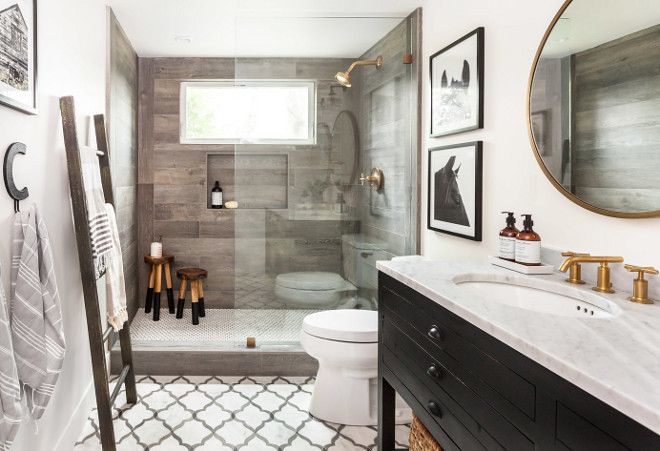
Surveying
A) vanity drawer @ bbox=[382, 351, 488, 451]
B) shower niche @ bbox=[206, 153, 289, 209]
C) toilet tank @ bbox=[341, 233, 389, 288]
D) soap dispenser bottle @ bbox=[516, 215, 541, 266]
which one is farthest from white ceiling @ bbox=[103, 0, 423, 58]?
vanity drawer @ bbox=[382, 351, 488, 451]

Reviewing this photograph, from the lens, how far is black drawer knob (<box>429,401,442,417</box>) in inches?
48.7

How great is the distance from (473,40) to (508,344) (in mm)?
1596

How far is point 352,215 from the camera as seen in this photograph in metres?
2.68

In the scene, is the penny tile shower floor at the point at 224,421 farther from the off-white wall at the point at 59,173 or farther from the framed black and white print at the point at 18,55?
the framed black and white print at the point at 18,55

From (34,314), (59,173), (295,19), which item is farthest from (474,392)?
(295,19)

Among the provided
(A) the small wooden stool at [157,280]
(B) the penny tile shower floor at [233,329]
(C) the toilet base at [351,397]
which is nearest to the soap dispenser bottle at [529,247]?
(C) the toilet base at [351,397]

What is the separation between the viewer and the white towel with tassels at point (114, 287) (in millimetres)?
2041

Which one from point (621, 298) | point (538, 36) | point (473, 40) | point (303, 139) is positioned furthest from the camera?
point (303, 139)

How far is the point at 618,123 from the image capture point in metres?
1.26

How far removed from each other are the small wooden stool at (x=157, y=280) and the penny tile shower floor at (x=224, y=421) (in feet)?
3.26

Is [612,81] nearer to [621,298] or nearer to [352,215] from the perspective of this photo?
[621,298]

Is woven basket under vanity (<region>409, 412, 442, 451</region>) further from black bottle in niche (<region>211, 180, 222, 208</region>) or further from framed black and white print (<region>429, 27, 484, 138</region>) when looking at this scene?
black bottle in niche (<region>211, 180, 222, 208</region>)

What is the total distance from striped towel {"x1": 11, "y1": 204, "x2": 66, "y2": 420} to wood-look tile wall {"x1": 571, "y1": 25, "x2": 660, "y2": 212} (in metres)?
1.79

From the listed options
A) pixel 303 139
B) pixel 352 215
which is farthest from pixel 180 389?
pixel 303 139
